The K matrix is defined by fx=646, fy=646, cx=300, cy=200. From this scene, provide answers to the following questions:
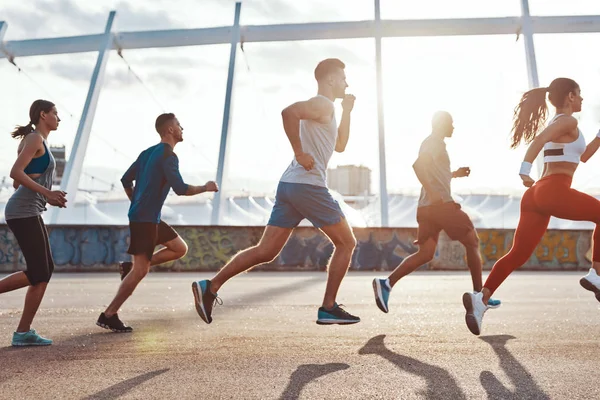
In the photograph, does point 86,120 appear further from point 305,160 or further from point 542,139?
point 542,139

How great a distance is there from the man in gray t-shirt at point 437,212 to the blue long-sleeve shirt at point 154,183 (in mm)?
2065

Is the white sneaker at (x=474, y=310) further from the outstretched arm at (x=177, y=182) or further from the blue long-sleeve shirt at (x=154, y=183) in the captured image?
the blue long-sleeve shirt at (x=154, y=183)

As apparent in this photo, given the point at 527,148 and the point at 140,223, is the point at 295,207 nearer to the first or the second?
the point at 140,223

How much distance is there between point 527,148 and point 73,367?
326 cm

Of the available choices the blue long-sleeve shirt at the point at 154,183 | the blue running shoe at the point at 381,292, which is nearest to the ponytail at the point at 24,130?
the blue long-sleeve shirt at the point at 154,183

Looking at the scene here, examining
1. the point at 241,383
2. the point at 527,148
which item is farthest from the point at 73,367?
the point at 527,148

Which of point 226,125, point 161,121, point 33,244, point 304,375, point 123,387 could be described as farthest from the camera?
point 226,125

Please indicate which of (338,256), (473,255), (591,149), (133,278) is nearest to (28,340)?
(133,278)

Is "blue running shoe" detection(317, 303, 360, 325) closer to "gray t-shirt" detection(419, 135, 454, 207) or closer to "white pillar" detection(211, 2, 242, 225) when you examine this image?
"gray t-shirt" detection(419, 135, 454, 207)

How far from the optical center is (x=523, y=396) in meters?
2.87

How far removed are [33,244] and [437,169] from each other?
3.43m

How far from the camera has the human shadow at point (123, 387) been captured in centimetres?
289

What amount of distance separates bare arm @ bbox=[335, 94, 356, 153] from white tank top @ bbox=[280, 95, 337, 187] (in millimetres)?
289

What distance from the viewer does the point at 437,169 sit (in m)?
5.84
